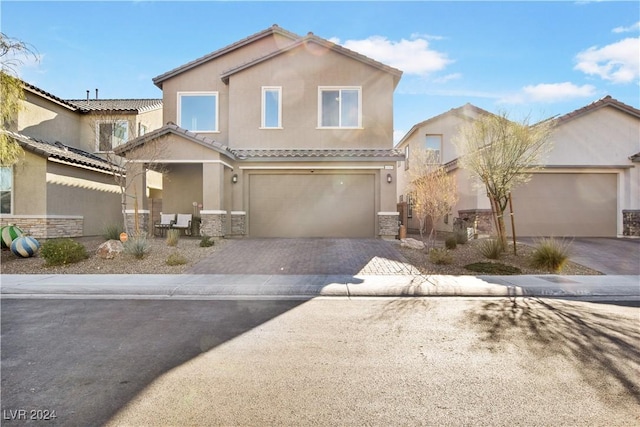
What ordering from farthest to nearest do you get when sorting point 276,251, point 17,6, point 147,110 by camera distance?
point 147,110 < point 276,251 < point 17,6

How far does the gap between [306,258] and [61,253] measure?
24.2 feet

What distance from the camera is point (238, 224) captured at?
16.2 m

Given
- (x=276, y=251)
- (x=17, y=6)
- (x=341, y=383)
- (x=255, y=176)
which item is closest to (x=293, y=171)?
(x=255, y=176)

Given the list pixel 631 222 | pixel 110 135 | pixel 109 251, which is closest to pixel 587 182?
pixel 631 222

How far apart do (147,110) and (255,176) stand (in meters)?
9.23

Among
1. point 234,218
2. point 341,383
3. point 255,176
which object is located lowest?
point 341,383

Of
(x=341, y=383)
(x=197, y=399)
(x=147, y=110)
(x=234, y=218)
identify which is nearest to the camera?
(x=197, y=399)

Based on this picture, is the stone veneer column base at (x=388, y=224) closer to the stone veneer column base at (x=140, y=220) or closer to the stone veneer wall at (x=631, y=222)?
the stone veneer wall at (x=631, y=222)

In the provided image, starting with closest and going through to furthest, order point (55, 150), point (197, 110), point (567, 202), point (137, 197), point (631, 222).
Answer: point (137, 197)
point (55, 150)
point (631, 222)
point (567, 202)
point (197, 110)

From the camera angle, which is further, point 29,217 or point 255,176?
point 255,176

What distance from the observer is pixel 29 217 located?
1405 centimetres

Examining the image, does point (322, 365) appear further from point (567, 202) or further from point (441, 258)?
point (567, 202)

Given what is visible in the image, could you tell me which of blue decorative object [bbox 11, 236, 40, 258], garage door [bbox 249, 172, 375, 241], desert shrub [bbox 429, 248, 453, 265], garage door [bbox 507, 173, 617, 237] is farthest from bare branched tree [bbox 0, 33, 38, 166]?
garage door [bbox 507, 173, 617, 237]

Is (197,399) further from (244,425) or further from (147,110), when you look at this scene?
(147,110)
